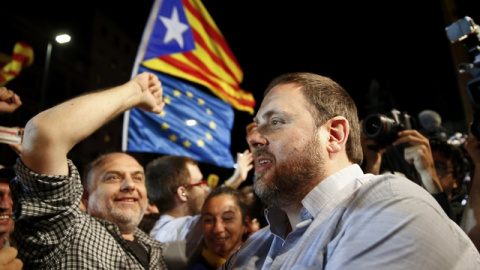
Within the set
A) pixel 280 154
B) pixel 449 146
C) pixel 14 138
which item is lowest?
pixel 449 146

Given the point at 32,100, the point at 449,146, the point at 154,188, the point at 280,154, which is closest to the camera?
the point at 280,154

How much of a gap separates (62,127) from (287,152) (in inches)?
40.0

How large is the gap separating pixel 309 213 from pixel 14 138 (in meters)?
2.00

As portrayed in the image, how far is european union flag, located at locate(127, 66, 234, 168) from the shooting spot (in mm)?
4242

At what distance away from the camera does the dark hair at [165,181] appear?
3852 mm

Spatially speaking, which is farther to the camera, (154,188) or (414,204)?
(154,188)

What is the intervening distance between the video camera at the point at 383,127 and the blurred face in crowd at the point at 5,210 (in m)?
2.43

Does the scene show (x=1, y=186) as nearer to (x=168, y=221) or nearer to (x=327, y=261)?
(x=168, y=221)

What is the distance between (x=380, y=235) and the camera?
1.12m

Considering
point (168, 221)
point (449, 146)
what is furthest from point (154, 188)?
point (449, 146)

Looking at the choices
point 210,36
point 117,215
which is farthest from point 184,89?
point 117,215

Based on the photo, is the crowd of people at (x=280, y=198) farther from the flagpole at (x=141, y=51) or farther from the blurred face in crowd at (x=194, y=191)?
the flagpole at (x=141, y=51)

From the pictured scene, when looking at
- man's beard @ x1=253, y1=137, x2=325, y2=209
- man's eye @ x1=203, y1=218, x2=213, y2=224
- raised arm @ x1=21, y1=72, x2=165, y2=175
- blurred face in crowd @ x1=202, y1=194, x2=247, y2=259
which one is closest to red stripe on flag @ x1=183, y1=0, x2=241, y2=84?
blurred face in crowd @ x1=202, y1=194, x2=247, y2=259

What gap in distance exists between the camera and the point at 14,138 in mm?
2461
